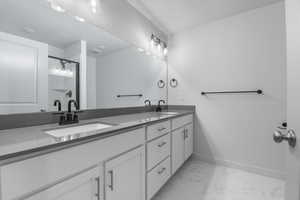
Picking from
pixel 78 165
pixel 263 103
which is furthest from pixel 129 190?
pixel 263 103

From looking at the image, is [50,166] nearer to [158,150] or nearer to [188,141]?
[158,150]

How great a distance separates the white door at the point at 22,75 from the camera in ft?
3.18

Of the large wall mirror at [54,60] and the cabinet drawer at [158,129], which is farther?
the cabinet drawer at [158,129]

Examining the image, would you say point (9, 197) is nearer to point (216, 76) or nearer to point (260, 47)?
point (216, 76)

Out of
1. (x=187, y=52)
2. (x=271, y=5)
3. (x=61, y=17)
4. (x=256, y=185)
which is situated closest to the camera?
(x=61, y=17)

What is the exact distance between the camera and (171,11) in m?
1.98

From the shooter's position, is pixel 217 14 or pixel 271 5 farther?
pixel 217 14

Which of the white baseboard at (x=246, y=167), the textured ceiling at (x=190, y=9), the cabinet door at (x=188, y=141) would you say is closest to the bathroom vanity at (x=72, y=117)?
the cabinet door at (x=188, y=141)

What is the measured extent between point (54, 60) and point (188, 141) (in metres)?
1.94

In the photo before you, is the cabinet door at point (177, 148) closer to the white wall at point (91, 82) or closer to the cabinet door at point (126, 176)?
the cabinet door at point (126, 176)

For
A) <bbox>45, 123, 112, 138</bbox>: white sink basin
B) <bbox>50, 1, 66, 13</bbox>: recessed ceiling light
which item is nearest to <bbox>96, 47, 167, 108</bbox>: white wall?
<bbox>45, 123, 112, 138</bbox>: white sink basin

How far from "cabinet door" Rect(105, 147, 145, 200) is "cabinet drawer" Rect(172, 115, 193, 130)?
0.66 m

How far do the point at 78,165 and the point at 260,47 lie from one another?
92.5 inches

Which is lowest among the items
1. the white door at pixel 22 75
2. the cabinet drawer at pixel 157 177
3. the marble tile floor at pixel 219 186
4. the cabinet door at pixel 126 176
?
the marble tile floor at pixel 219 186
